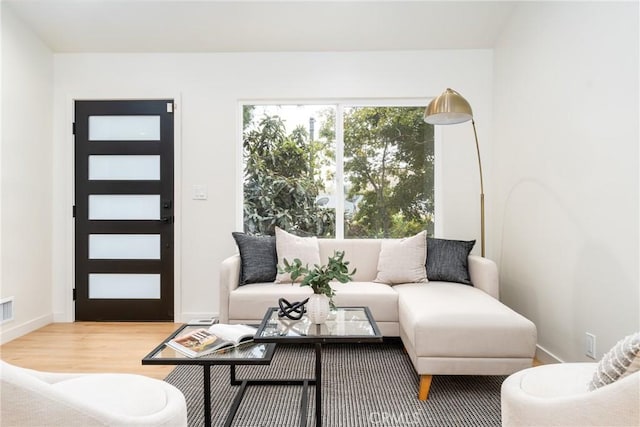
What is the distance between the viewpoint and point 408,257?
10.3 feet

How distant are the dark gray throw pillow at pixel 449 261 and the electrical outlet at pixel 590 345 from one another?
35.6 inches

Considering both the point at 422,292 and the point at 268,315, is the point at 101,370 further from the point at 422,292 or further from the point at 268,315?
the point at 422,292

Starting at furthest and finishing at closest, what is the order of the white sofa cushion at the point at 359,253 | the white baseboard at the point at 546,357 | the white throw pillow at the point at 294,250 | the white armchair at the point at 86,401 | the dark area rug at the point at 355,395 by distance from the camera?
the white sofa cushion at the point at 359,253 < the white throw pillow at the point at 294,250 < the white baseboard at the point at 546,357 < the dark area rug at the point at 355,395 < the white armchair at the point at 86,401

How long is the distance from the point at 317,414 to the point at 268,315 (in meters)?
0.60

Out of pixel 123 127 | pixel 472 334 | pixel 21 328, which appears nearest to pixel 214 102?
pixel 123 127

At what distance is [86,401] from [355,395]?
1.48 m

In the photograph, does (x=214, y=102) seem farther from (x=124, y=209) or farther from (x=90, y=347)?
(x=90, y=347)

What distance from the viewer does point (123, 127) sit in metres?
3.65

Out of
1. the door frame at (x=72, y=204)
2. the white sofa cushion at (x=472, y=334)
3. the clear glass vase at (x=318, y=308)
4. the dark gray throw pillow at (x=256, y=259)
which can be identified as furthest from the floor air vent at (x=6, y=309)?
the white sofa cushion at (x=472, y=334)

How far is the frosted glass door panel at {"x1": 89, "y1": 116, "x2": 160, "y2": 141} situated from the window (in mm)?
864

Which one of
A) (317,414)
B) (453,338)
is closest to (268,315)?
(317,414)

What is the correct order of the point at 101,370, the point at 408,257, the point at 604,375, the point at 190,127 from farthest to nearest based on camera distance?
the point at 190,127 < the point at 408,257 < the point at 101,370 < the point at 604,375

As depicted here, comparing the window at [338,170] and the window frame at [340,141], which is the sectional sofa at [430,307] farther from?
the window frame at [340,141]

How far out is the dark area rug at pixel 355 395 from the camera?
191cm
